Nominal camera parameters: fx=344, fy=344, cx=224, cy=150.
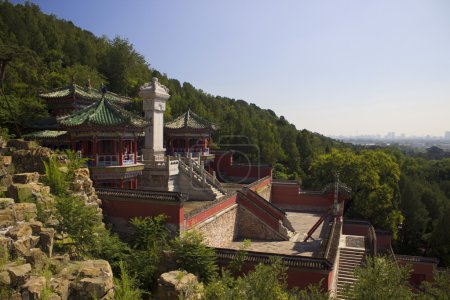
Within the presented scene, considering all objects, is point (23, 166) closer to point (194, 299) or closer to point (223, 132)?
point (194, 299)

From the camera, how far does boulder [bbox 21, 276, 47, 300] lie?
726cm

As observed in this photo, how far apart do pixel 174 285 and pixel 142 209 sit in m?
4.75

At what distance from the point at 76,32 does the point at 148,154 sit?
48025 mm

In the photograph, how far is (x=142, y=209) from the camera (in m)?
13.5

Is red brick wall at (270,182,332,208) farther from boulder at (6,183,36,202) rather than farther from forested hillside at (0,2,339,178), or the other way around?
boulder at (6,183,36,202)

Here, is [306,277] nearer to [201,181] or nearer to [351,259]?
[351,259]

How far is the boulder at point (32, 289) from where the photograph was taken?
726 cm

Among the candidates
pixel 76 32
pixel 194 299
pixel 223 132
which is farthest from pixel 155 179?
pixel 76 32

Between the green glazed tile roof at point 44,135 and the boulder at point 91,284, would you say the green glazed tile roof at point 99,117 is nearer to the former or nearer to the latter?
the green glazed tile roof at point 44,135

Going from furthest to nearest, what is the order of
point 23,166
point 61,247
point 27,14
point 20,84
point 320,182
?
point 27,14 → point 320,182 → point 20,84 → point 23,166 → point 61,247

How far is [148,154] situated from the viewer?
20.6 m

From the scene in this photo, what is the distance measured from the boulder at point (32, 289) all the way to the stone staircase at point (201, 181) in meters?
12.4

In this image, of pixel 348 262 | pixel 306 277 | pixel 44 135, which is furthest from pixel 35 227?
pixel 348 262

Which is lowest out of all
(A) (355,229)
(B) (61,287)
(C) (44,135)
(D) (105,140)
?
(A) (355,229)
